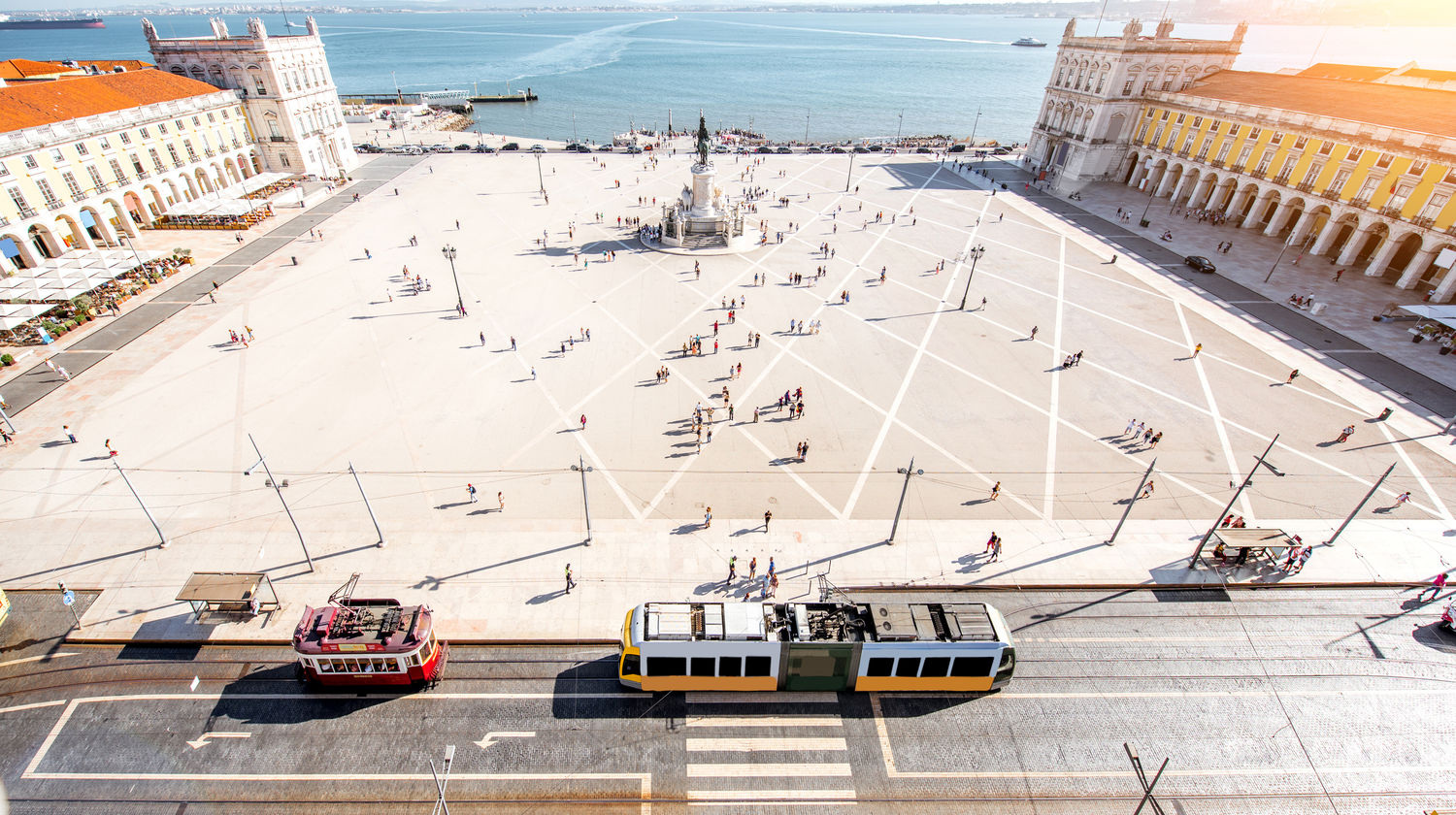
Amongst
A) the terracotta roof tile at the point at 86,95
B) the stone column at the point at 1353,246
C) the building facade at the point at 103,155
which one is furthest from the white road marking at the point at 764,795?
the terracotta roof tile at the point at 86,95

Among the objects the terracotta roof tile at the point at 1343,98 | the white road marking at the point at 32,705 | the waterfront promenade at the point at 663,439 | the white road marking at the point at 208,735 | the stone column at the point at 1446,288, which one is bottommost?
the white road marking at the point at 32,705

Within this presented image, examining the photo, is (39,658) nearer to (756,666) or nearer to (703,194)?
(756,666)

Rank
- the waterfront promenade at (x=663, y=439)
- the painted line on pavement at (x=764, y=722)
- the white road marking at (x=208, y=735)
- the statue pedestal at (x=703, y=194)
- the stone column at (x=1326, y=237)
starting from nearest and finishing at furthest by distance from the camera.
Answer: the white road marking at (x=208, y=735), the painted line on pavement at (x=764, y=722), the waterfront promenade at (x=663, y=439), the stone column at (x=1326, y=237), the statue pedestal at (x=703, y=194)

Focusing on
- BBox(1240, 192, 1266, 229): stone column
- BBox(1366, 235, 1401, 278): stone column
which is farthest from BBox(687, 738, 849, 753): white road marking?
BBox(1240, 192, 1266, 229): stone column

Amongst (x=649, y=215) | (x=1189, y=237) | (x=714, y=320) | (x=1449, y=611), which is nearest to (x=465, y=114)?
(x=649, y=215)

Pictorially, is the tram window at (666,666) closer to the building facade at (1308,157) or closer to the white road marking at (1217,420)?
the white road marking at (1217,420)

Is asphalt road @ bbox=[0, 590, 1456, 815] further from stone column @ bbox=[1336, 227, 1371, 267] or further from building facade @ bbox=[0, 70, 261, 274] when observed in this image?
stone column @ bbox=[1336, 227, 1371, 267]

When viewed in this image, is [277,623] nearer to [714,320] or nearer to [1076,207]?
[714,320]

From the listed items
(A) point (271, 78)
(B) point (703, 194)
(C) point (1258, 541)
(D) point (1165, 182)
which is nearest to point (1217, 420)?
(C) point (1258, 541)
